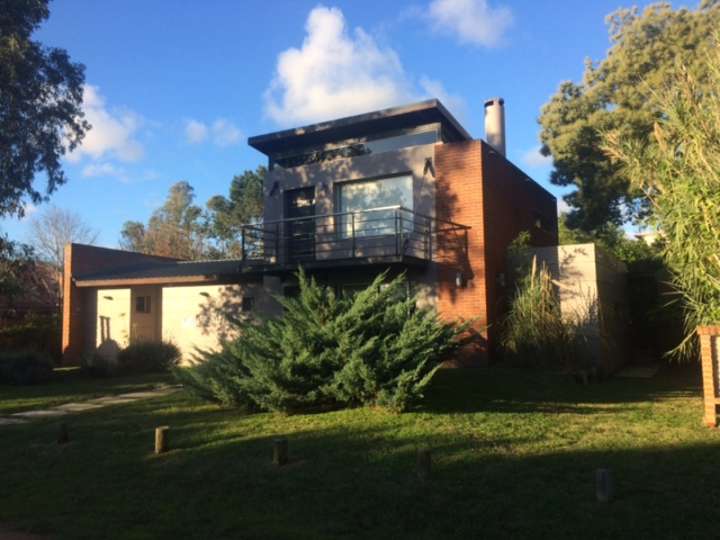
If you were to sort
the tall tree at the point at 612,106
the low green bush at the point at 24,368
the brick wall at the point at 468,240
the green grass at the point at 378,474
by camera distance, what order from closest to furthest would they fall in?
1. the green grass at the point at 378,474
2. the brick wall at the point at 468,240
3. the low green bush at the point at 24,368
4. the tall tree at the point at 612,106

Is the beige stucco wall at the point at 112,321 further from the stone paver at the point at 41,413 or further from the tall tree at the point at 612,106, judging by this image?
the tall tree at the point at 612,106

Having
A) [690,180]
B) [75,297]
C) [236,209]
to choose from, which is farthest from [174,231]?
[690,180]

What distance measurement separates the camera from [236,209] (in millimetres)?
43812

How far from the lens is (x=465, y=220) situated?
14.3 metres

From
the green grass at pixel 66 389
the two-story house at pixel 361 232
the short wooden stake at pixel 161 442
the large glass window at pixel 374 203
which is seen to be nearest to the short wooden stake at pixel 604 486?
the short wooden stake at pixel 161 442

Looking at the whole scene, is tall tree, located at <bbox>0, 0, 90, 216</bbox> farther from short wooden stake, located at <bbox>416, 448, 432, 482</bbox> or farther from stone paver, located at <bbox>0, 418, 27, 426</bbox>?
short wooden stake, located at <bbox>416, 448, 432, 482</bbox>

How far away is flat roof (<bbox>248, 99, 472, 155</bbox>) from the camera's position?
15250 millimetres

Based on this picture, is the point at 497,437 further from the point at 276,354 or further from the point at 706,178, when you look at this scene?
the point at 706,178

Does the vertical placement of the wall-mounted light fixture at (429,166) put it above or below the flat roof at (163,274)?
above

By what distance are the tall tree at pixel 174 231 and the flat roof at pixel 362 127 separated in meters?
30.3

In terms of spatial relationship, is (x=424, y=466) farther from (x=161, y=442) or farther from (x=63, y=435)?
(x=63, y=435)

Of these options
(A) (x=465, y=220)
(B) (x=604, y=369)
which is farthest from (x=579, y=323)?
(A) (x=465, y=220)

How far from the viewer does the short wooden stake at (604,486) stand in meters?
4.92

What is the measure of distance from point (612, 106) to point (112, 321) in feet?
66.4
